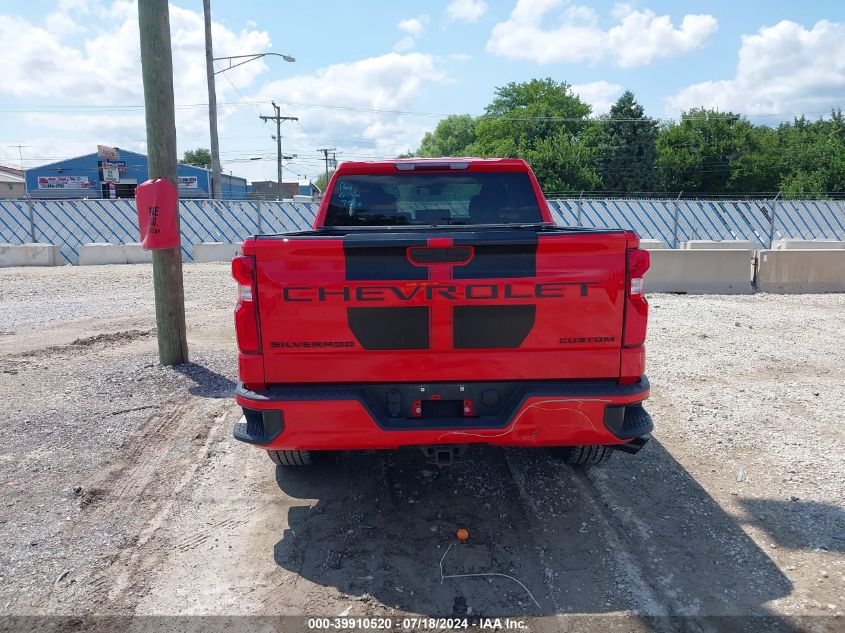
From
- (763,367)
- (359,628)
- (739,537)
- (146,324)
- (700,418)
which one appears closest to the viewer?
(359,628)

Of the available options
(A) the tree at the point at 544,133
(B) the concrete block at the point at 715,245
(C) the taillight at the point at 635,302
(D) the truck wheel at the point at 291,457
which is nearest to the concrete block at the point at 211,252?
(B) the concrete block at the point at 715,245

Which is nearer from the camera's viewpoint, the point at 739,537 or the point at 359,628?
the point at 359,628

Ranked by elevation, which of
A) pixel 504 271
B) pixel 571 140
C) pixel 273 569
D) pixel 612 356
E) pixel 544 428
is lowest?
pixel 273 569

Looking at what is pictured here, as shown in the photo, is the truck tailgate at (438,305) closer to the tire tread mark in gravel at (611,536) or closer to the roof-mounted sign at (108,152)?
the tire tread mark in gravel at (611,536)

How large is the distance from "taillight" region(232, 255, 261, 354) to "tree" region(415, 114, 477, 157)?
87.1 m

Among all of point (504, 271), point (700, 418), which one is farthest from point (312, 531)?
point (700, 418)

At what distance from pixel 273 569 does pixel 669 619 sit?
2.00 meters

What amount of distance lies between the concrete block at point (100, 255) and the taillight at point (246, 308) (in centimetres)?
1958

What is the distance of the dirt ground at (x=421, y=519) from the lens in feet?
10.1

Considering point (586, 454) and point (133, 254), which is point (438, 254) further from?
point (133, 254)

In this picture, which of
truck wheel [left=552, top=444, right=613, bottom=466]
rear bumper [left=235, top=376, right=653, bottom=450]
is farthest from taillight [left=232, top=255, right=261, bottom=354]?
truck wheel [left=552, top=444, right=613, bottom=466]

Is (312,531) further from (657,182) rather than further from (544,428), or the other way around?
(657,182)

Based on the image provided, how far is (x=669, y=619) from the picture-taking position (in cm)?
291

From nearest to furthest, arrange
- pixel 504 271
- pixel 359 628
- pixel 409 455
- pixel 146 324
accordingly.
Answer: pixel 359 628, pixel 504 271, pixel 409 455, pixel 146 324
